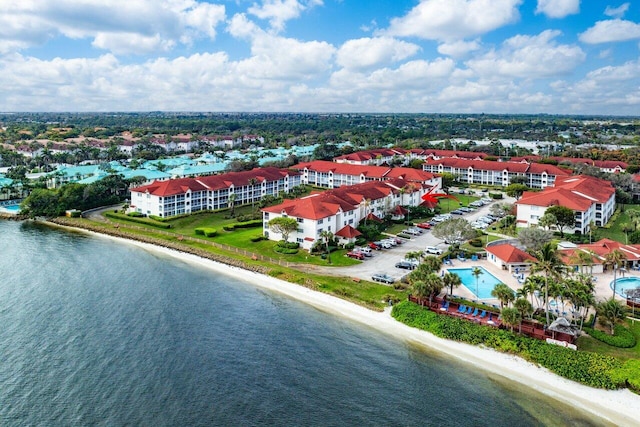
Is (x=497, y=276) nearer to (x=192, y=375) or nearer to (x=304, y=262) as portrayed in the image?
(x=304, y=262)

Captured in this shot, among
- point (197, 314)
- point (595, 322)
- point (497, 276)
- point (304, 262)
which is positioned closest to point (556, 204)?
point (497, 276)

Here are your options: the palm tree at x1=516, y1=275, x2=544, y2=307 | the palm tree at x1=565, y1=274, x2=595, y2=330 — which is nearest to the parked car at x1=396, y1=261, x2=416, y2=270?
the palm tree at x1=516, y1=275, x2=544, y2=307

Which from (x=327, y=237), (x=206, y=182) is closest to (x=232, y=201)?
(x=206, y=182)

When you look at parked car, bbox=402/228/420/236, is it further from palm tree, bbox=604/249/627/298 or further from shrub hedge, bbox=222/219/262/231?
palm tree, bbox=604/249/627/298

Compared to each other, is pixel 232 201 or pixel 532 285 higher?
pixel 532 285

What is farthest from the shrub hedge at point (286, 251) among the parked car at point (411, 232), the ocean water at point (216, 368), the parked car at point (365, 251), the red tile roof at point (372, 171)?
the red tile roof at point (372, 171)

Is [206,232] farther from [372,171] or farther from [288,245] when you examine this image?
[372,171]

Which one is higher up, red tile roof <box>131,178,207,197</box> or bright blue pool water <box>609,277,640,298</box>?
red tile roof <box>131,178,207,197</box>
